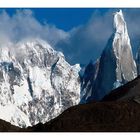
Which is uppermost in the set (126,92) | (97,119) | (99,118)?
(99,118)

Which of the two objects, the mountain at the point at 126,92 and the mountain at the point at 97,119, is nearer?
the mountain at the point at 97,119

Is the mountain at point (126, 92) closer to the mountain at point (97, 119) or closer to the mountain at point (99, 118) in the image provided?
the mountain at point (99, 118)

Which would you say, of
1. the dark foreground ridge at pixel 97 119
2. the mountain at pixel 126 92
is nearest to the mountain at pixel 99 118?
the dark foreground ridge at pixel 97 119

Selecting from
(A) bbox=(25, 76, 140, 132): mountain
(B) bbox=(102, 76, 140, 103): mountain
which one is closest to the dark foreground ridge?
(A) bbox=(25, 76, 140, 132): mountain

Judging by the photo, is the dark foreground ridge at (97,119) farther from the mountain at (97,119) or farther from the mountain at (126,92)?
the mountain at (126,92)

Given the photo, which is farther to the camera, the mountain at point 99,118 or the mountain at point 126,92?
the mountain at point 126,92

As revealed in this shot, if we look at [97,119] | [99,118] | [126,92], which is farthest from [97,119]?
[126,92]

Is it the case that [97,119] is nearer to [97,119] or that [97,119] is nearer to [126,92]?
[97,119]

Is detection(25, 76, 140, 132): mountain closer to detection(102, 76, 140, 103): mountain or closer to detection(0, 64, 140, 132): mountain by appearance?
detection(0, 64, 140, 132): mountain

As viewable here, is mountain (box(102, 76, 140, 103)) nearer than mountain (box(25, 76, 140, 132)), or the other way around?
mountain (box(25, 76, 140, 132))
